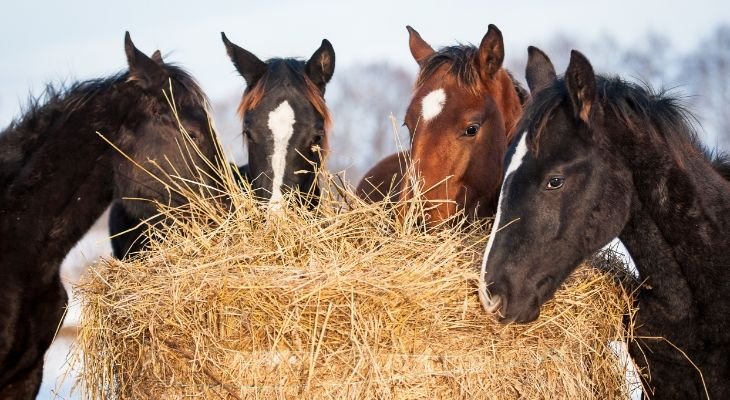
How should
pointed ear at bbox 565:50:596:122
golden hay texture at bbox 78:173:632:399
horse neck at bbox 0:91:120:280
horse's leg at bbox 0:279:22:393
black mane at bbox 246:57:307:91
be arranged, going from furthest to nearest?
black mane at bbox 246:57:307:91 < horse neck at bbox 0:91:120:280 < horse's leg at bbox 0:279:22:393 < pointed ear at bbox 565:50:596:122 < golden hay texture at bbox 78:173:632:399

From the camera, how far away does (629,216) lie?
3.80 meters

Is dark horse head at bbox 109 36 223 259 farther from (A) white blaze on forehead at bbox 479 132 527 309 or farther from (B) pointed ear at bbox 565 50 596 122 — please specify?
(B) pointed ear at bbox 565 50 596 122

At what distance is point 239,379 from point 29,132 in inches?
96.7

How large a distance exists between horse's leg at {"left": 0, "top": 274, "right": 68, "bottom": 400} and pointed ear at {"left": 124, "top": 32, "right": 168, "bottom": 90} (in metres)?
1.31

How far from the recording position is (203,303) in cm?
342

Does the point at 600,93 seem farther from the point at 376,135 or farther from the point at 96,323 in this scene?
the point at 376,135

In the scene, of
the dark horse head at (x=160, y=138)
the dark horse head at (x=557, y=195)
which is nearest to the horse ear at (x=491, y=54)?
the dark horse head at (x=557, y=195)

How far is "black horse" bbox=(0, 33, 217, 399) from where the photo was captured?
4695mm

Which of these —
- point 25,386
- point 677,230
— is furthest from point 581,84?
point 25,386

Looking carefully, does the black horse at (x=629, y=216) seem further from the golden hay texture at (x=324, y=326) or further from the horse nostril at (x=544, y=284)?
the golden hay texture at (x=324, y=326)

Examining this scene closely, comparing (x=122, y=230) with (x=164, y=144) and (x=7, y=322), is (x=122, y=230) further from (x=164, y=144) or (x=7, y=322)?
(x=7, y=322)

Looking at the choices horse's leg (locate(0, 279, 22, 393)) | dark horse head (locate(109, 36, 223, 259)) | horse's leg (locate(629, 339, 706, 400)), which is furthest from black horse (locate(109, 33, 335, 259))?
horse's leg (locate(629, 339, 706, 400))

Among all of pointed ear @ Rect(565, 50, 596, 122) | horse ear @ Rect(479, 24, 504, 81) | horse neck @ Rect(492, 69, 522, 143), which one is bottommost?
pointed ear @ Rect(565, 50, 596, 122)

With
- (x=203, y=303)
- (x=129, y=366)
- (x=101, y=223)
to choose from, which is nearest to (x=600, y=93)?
(x=203, y=303)
